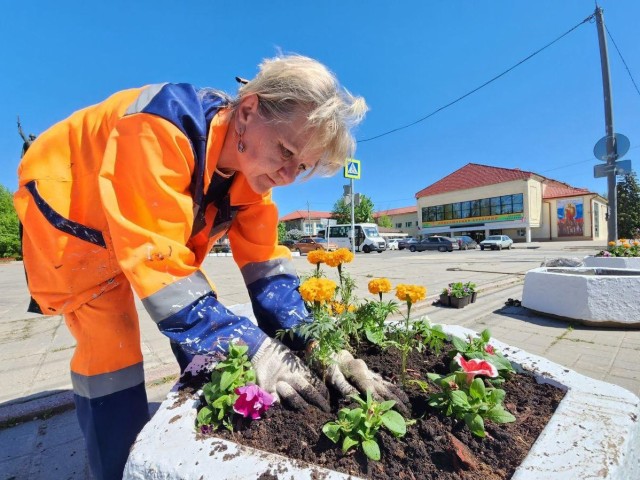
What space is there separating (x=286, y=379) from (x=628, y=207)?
4074 centimetres

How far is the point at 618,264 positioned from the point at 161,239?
25.1 feet

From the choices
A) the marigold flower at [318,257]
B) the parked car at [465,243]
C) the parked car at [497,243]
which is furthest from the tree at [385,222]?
the marigold flower at [318,257]

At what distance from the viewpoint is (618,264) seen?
591 centimetres

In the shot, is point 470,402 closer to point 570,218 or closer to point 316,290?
point 316,290

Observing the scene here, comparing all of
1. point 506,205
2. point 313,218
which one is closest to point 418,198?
point 506,205

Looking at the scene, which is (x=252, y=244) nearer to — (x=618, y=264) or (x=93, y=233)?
(x=93, y=233)

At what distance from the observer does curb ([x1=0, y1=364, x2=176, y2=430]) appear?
5.97 ft

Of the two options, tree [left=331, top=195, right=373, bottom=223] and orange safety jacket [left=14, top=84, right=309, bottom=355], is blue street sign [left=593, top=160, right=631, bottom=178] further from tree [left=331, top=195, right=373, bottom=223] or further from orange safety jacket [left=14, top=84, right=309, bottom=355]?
tree [left=331, top=195, right=373, bottom=223]

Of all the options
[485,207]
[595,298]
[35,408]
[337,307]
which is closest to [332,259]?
[337,307]

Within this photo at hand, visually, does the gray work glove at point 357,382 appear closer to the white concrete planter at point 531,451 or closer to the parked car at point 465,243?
the white concrete planter at point 531,451

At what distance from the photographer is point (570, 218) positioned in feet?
100

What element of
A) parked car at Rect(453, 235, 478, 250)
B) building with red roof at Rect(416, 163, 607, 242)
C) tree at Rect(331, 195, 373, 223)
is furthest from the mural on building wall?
tree at Rect(331, 195, 373, 223)

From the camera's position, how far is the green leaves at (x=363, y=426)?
2.69ft

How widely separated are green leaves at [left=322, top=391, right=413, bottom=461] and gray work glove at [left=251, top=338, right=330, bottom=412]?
5.7 inches
